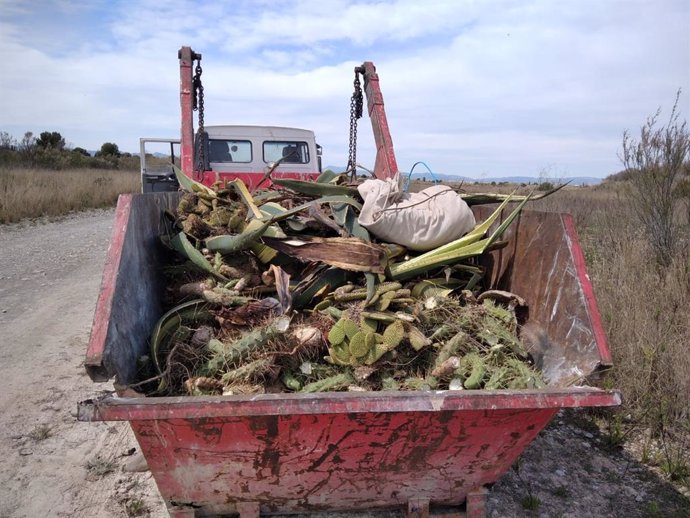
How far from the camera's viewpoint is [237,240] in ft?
A: 7.83

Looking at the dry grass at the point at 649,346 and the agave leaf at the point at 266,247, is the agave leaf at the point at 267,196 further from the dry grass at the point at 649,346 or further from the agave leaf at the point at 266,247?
the dry grass at the point at 649,346

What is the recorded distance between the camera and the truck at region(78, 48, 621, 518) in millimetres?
1605

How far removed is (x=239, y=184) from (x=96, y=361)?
1.45 m

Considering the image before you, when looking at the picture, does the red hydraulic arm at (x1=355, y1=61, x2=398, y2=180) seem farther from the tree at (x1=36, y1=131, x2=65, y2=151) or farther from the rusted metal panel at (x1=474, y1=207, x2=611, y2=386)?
the tree at (x1=36, y1=131, x2=65, y2=151)

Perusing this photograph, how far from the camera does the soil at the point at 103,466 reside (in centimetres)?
236

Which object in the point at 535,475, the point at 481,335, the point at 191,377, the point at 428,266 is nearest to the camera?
the point at 191,377

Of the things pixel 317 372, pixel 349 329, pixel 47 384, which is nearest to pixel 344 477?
pixel 317 372

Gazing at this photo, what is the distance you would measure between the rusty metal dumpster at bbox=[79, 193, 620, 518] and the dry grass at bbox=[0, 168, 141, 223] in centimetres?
1043

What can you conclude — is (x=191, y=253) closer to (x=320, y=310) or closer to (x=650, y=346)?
(x=320, y=310)

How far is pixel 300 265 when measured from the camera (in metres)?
2.46

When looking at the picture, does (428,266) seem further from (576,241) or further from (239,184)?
(239,184)

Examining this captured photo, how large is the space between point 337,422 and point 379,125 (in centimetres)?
370

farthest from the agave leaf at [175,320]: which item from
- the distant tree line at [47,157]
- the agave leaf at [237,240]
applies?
the distant tree line at [47,157]

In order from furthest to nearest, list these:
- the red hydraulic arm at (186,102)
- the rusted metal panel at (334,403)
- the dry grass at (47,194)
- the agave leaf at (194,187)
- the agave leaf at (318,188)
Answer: the dry grass at (47,194) < the red hydraulic arm at (186,102) < the agave leaf at (194,187) < the agave leaf at (318,188) < the rusted metal panel at (334,403)
